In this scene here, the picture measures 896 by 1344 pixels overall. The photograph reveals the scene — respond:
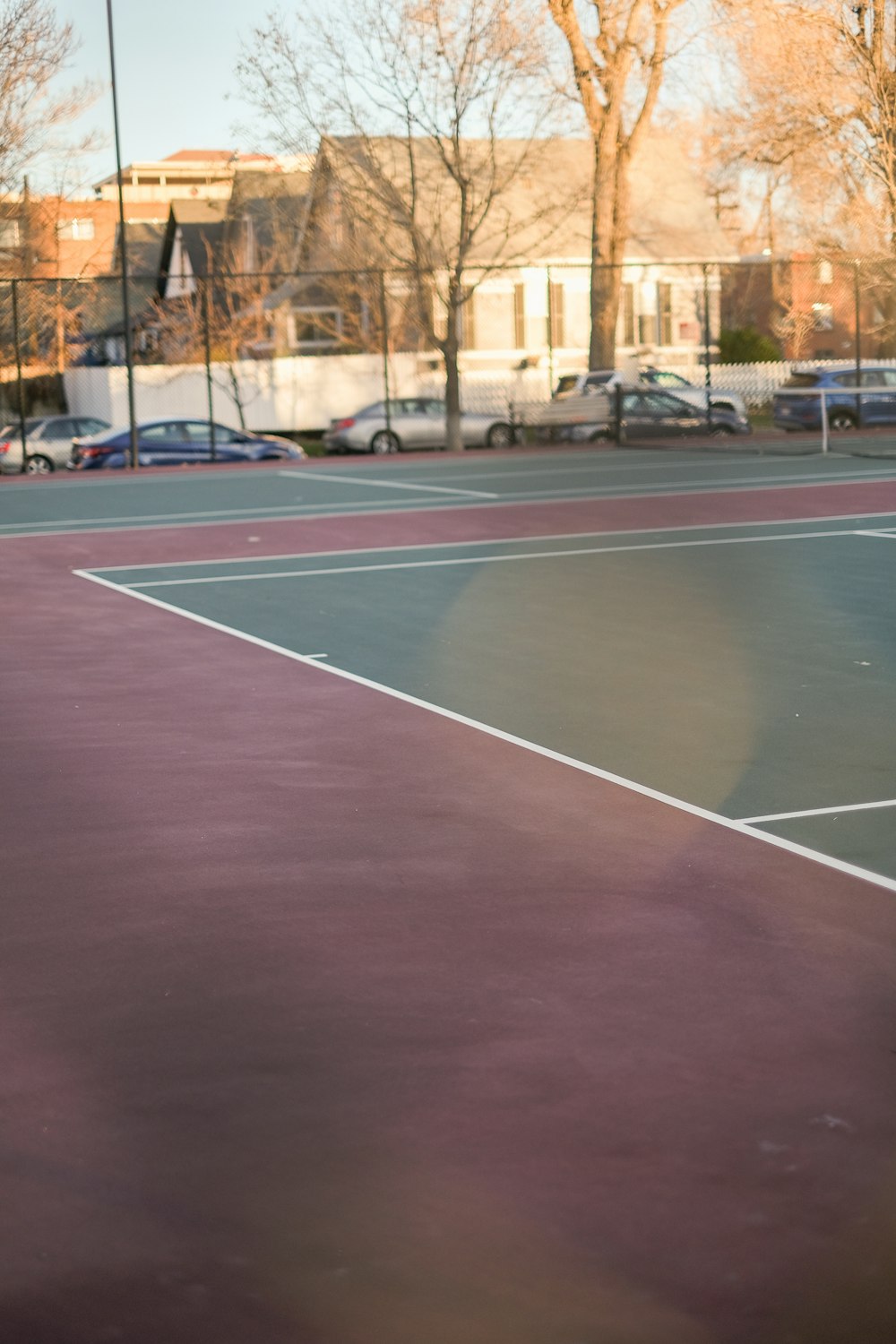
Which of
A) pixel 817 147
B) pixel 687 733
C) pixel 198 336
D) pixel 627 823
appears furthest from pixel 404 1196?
pixel 198 336

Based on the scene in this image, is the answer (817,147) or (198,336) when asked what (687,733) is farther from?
(198,336)

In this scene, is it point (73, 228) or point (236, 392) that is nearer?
point (236, 392)

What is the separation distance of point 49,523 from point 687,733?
15.0m

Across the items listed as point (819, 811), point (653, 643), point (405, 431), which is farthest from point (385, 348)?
point (819, 811)

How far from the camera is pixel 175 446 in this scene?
35.2 metres

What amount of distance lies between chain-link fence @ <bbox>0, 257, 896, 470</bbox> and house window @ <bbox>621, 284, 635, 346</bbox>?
40mm

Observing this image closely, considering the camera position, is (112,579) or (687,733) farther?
(112,579)

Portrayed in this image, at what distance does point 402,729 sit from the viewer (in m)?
8.67

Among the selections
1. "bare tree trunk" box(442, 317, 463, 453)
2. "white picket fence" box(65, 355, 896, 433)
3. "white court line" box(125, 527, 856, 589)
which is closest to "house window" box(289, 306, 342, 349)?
"white picket fence" box(65, 355, 896, 433)

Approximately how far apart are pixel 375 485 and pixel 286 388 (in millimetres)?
19853

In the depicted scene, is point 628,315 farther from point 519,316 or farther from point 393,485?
point 393,485

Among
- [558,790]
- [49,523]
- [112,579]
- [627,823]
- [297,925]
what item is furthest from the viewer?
[49,523]

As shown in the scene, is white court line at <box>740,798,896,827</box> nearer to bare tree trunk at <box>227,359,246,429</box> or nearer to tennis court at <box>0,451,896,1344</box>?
tennis court at <box>0,451,896,1344</box>

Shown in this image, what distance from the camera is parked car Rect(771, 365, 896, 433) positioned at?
1480 inches
